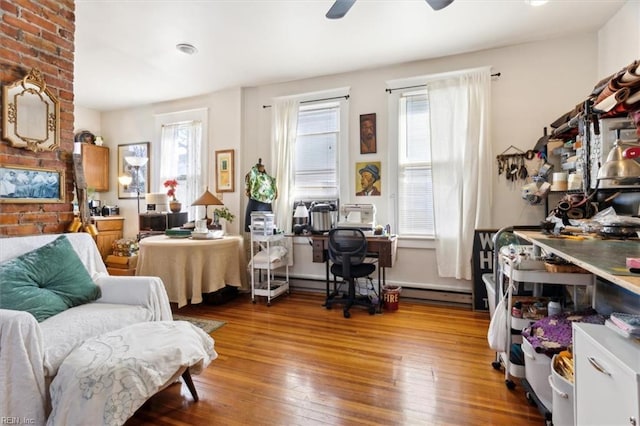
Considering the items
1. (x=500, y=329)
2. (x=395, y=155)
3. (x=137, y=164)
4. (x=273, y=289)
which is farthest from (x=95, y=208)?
(x=500, y=329)

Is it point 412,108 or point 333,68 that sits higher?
point 333,68

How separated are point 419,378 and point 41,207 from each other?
2814mm

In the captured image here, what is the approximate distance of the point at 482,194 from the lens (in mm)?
3193

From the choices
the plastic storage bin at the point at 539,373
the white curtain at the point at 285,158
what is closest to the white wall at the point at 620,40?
the plastic storage bin at the point at 539,373

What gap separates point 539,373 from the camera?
154 cm

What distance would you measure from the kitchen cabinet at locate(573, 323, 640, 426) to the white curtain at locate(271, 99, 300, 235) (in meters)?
3.15

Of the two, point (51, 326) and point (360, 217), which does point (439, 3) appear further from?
point (51, 326)

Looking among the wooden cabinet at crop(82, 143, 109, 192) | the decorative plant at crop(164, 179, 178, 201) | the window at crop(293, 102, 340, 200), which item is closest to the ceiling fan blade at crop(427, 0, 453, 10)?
the window at crop(293, 102, 340, 200)

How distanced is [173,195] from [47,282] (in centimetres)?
292

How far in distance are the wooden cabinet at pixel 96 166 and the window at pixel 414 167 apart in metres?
4.77

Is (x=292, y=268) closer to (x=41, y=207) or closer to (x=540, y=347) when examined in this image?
(x=41, y=207)

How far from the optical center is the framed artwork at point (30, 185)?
1.94 meters

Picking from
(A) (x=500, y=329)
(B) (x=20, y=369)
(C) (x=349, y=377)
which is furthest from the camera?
(C) (x=349, y=377)

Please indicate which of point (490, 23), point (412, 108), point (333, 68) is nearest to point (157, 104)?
point (333, 68)
